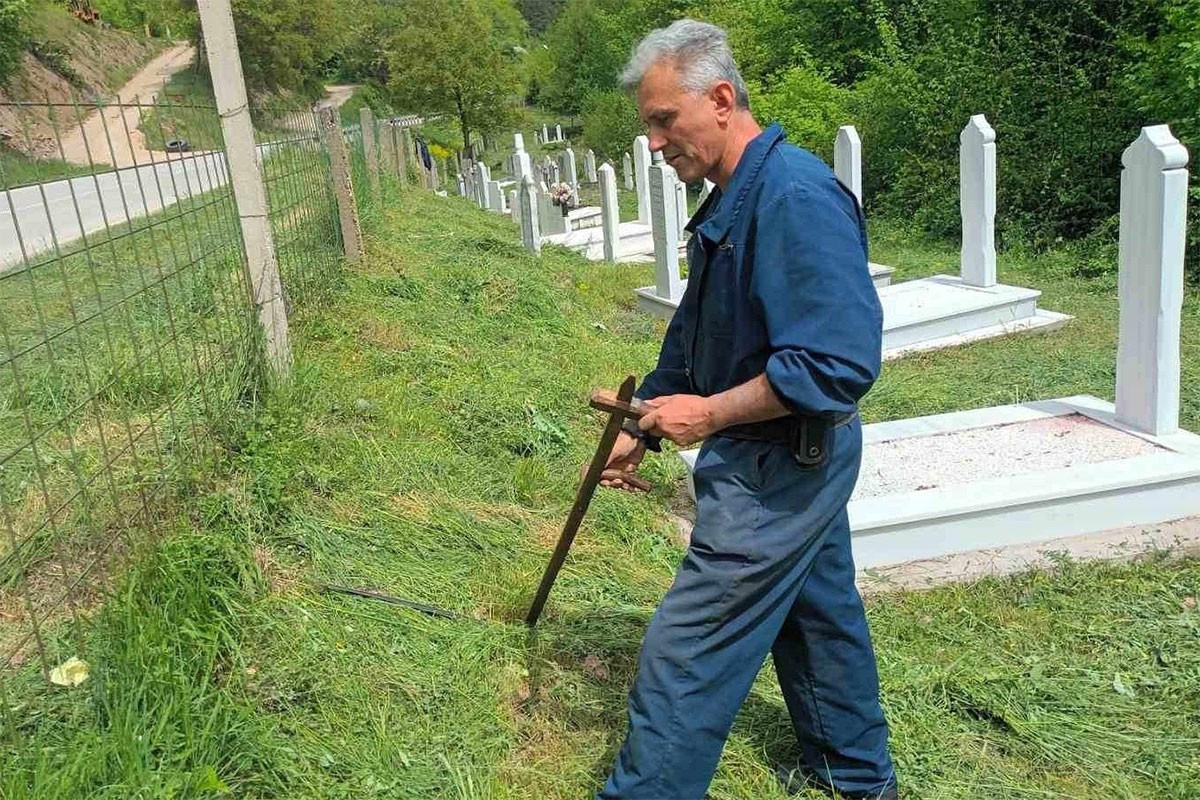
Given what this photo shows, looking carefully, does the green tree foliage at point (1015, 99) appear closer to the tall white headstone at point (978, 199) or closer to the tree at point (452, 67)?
the tall white headstone at point (978, 199)

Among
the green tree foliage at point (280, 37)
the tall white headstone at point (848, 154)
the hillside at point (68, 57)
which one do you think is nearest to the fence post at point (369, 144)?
the tall white headstone at point (848, 154)

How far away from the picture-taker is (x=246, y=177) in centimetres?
445

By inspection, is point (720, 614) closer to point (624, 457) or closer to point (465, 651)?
point (624, 457)

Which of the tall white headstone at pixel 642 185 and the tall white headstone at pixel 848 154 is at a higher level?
the tall white headstone at pixel 848 154

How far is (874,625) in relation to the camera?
11.5 feet

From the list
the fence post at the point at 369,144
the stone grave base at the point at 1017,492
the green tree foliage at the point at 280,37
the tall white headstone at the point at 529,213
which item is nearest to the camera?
the stone grave base at the point at 1017,492

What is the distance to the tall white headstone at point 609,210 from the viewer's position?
11.7m

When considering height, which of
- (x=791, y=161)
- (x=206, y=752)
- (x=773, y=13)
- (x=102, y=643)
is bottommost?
(x=206, y=752)

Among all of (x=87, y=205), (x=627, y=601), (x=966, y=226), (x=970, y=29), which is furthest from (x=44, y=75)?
(x=627, y=601)

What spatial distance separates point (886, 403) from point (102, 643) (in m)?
4.59

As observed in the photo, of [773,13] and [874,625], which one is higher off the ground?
[773,13]

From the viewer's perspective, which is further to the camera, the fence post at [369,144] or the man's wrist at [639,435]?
the fence post at [369,144]

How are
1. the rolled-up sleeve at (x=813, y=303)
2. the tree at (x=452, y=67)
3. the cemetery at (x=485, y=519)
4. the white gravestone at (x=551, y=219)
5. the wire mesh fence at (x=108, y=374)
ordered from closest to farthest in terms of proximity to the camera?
the rolled-up sleeve at (x=813, y=303) < the cemetery at (x=485, y=519) < the wire mesh fence at (x=108, y=374) < the white gravestone at (x=551, y=219) < the tree at (x=452, y=67)

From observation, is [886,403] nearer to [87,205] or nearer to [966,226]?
[966,226]
